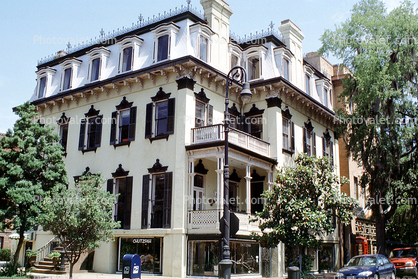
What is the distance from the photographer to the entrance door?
2494 centimetres

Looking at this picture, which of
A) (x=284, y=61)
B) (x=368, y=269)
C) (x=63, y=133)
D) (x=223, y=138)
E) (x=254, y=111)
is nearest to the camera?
(x=368, y=269)

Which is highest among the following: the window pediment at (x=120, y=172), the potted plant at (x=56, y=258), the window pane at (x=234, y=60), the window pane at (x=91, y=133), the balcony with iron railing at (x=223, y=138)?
the window pane at (x=234, y=60)

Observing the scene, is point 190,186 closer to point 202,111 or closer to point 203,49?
point 202,111

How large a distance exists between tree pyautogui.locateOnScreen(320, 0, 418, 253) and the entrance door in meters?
6.41

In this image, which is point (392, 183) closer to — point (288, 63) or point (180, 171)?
point (288, 63)

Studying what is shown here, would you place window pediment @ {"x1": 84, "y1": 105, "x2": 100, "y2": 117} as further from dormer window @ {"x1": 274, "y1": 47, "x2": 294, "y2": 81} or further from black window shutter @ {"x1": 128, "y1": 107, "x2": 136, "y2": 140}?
dormer window @ {"x1": 274, "y1": 47, "x2": 294, "y2": 81}

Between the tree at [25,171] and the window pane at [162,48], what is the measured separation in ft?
23.3

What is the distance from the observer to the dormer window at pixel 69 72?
89.5 ft

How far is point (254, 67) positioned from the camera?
26.7m

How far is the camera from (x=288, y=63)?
26906mm

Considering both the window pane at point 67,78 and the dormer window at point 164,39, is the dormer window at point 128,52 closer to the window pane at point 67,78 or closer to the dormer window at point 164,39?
the dormer window at point 164,39

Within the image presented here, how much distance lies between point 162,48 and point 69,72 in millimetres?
8341

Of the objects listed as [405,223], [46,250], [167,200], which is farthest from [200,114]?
[405,223]

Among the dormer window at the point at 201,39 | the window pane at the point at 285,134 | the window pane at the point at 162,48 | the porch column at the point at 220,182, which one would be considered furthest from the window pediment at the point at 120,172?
the window pane at the point at 285,134
